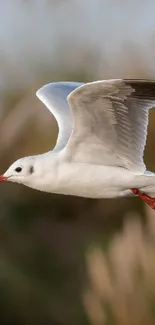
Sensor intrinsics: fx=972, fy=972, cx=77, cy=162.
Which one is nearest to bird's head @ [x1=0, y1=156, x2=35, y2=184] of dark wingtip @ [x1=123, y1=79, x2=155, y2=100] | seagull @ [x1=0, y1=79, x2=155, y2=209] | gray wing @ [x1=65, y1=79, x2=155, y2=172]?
seagull @ [x1=0, y1=79, x2=155, y2=209]

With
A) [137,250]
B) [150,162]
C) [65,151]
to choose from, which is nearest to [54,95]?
[65,151]

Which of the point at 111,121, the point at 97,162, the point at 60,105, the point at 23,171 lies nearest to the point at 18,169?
the point at 23,171

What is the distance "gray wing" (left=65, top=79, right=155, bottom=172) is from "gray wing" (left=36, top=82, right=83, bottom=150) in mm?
216

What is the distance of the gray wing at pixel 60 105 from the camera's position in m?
4.07

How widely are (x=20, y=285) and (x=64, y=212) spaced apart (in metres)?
0.69

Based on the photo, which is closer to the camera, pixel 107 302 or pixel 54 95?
pixel 54 95

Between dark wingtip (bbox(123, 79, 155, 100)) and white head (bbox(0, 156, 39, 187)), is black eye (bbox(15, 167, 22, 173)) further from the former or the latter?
dark wingtip (bbox(123, 79, 155, 100))

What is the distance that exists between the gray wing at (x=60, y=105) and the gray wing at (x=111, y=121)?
22 centimetres

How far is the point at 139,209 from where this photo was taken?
679 cm

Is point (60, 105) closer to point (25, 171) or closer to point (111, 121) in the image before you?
point (25, 171)

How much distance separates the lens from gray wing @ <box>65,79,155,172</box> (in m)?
3.40

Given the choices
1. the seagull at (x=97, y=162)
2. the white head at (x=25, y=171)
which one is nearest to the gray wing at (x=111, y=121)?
the seagull at (x=97, y=162)

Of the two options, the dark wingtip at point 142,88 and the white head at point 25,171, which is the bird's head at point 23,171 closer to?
the white head at point 25,171

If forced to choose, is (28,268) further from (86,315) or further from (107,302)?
(107,302)
